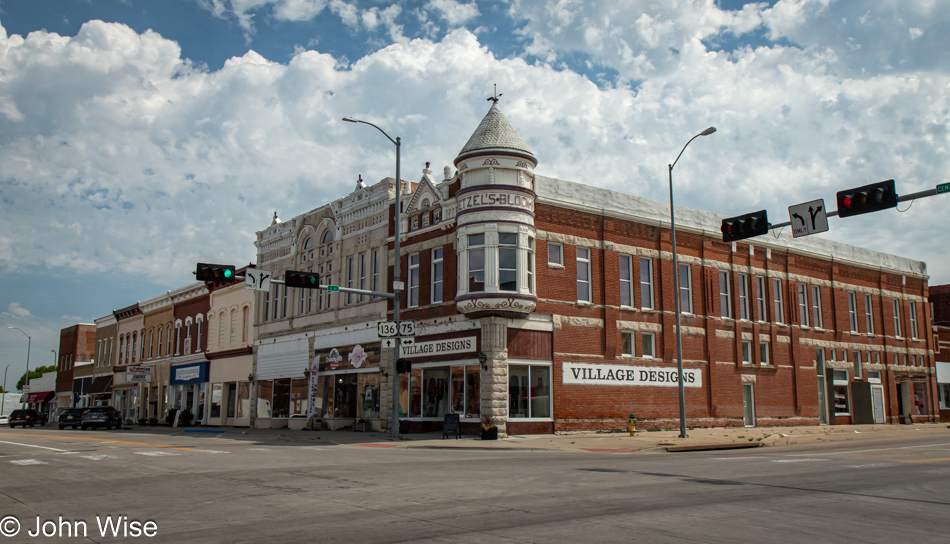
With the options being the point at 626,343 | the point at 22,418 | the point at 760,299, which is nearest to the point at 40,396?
the point at 22,418

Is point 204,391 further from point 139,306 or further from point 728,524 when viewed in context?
point 728,524

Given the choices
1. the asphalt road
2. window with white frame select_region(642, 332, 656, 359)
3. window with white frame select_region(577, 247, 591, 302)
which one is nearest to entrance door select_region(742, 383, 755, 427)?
window with white frame select_region(642, 332, 656, 359)

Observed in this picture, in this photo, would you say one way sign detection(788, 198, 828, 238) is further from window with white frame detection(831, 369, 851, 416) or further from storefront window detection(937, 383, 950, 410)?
storefront window detection(937, 383, 950, 410)

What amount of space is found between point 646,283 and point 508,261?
8.77m

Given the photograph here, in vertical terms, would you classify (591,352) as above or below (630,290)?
below

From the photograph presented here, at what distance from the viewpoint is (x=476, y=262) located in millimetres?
30453

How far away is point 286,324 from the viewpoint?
44.0m

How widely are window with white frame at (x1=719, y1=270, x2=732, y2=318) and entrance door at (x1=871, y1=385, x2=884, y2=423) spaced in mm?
13833

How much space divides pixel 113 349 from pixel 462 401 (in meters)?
50.6

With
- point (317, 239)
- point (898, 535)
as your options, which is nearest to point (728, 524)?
point (898, 535)

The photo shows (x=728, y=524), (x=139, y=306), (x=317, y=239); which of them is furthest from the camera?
(x=139, y=306)

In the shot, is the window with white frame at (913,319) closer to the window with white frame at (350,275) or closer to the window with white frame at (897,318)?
the window with white frame at (897,318)

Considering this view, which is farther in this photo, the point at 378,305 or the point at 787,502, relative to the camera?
the point at 378,305

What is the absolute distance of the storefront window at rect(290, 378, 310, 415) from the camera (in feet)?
135
